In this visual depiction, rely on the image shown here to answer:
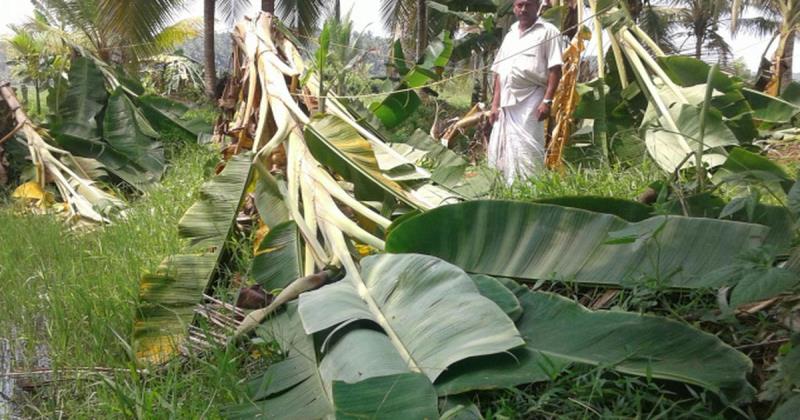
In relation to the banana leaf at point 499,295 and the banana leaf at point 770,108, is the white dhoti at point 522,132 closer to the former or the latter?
the banana leaf at point 770,108

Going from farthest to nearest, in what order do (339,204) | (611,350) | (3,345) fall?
(339,204)
(3,345)
(611,350)

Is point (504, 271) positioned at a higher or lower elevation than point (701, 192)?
lower

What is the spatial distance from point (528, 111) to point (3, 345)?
3.62 metres

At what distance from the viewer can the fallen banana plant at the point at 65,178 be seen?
5160 mm

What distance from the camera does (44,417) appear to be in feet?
6.72

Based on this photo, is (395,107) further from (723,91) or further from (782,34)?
(782,34)

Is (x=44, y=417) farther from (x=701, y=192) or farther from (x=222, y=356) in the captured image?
(x=701, y=192)

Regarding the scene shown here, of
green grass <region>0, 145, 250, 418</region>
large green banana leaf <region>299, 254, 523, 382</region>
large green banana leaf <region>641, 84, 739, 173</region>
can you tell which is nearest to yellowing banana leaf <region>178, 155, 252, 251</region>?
green grass <region>0, 145, 250, 418</region>

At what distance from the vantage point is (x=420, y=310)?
5.94 feet

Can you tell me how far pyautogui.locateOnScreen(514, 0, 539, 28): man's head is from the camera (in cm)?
481

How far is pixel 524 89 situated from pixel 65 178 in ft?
12.1

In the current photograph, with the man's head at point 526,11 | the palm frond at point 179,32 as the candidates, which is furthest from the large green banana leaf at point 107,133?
the palm frond at point 179,32

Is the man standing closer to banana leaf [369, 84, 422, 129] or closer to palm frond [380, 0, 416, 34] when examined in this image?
banana leaf [369, 84, 422, 129]

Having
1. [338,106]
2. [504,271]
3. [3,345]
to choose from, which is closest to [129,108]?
[338,106]
